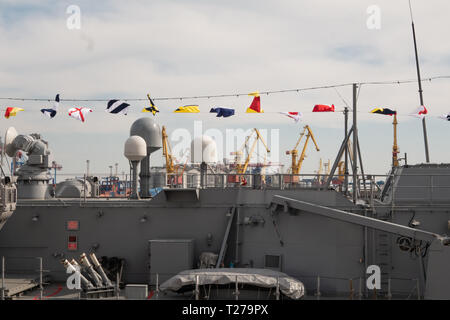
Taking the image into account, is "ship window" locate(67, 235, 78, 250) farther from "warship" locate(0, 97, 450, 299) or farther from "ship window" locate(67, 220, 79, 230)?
"ship window" locate(67, 220, 79, 230)

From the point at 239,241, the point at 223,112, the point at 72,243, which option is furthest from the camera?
the point at 223,112

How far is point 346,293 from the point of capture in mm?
15203

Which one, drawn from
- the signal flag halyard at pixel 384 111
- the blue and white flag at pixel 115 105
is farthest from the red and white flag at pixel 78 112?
the signal flag halyard at pixel 384 111

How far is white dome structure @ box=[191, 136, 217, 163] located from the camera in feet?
61.6

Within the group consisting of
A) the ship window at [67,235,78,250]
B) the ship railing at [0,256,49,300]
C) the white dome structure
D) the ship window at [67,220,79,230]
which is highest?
the white dome structure

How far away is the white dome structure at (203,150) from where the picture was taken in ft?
61.6

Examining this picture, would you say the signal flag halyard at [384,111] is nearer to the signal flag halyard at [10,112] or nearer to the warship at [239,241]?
the warship at [239,241]

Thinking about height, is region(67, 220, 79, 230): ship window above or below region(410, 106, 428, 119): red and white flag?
below

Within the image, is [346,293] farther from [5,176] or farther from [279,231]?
[5,176]

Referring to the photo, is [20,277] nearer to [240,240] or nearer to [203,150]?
[240,240]

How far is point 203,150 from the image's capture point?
61.6 ft

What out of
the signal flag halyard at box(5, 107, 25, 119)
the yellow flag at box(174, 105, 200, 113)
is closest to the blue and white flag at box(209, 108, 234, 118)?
the yellow flag at box(174, 105, 200, 113)

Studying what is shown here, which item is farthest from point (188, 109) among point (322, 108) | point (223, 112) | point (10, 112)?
point (10, 112)
